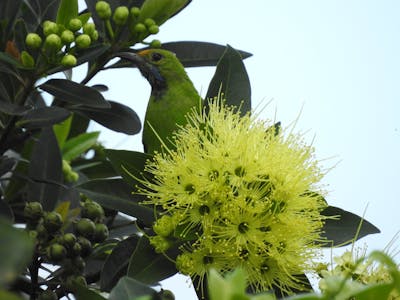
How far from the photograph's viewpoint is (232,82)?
91.0 inches

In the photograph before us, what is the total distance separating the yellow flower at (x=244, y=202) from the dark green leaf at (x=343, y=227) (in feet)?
0.62

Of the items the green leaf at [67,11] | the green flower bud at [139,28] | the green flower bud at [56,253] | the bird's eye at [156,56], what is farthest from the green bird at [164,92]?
the green flower bud at [56,253]

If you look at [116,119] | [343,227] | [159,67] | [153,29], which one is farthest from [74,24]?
[343,227]

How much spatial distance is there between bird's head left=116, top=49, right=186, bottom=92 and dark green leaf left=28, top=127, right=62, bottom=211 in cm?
53

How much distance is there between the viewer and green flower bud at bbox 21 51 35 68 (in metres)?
2.39

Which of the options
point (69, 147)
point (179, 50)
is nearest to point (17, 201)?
point (69, 147)

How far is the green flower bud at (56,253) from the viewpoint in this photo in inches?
82.8

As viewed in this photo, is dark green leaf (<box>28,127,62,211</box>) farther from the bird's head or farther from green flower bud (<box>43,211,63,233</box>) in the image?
the bird's head

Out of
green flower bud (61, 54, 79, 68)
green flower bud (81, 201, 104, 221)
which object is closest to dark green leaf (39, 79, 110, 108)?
green flower bud (61, 54, 79, 68)

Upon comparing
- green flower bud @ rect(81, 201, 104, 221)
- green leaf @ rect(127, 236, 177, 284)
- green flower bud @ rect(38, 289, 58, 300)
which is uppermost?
green leaf @ rect(127, 236, 177, 284)

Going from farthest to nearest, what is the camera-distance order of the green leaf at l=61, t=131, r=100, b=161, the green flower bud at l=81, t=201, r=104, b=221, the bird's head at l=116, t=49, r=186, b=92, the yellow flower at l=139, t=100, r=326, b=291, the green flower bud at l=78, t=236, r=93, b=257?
the green leaf at l=61, t=131, r=100, b=161 < the bird's head at l=116, t=49, r=186, b=92 < the green flower bud at l=81, t=201, r=104, b=221 < the green flower bud at l=78, t=236, r=93, b=257 < the yellow flower at l=139, t=100, r=326, b=291

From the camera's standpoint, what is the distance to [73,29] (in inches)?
94.1

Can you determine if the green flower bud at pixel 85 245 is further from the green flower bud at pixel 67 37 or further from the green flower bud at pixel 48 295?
the green flower bud at pixel 67 37

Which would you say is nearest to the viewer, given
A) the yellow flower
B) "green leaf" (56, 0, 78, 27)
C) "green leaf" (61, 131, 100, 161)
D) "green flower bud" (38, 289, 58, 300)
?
the yellow flower
